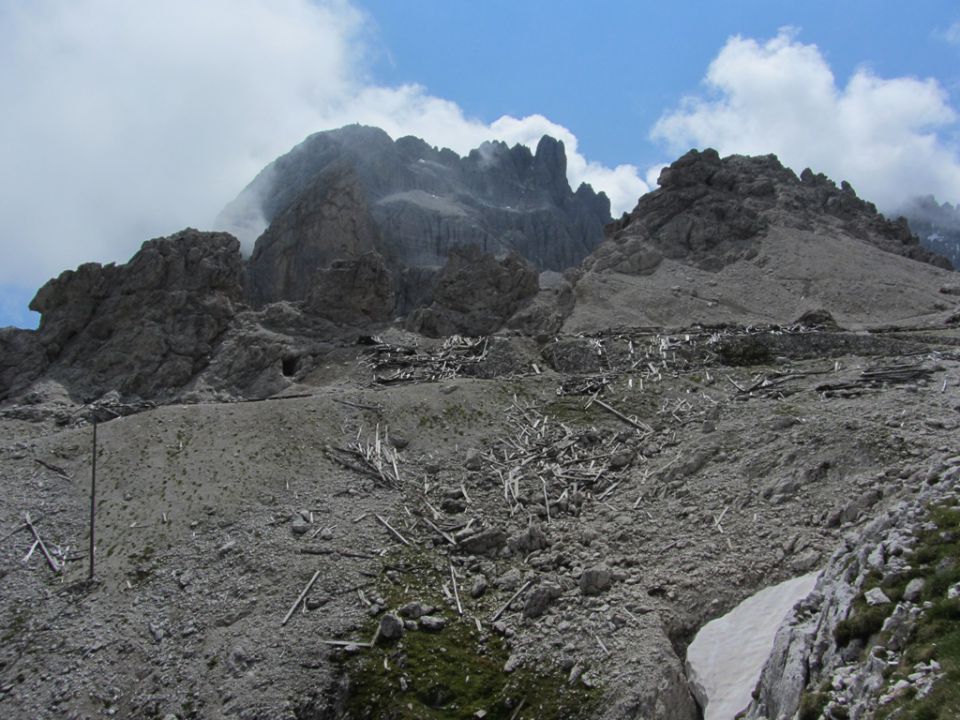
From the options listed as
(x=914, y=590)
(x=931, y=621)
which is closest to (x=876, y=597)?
(x=914, y=590)

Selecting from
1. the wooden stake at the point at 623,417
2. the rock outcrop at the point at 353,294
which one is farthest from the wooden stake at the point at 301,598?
the rock outcrop at the point at 353,294

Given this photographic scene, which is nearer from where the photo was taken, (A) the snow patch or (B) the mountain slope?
(A) the snow patch

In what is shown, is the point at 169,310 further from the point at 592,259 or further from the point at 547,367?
Result: the point at 592,259

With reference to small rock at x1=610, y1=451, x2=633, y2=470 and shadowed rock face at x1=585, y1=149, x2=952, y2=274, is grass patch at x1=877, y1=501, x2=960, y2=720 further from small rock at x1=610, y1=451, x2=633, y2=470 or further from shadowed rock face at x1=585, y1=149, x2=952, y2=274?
shadowed rock face at x1=585, y1=149, x2=952, y2=274

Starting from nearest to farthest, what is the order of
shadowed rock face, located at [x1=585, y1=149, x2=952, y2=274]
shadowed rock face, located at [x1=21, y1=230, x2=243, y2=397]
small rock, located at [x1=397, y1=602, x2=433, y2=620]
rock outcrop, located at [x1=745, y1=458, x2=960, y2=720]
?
rock outcrop, located at [x1=745, y1=458, x2=960, y2=720], small rock, located at [x1=397, y1=602, x2=433, y2=620], shadowed rock face, located at [x1=21, y1=230, x2=243, y2=397], shadowed rock face, located at [x1=585, y1=149, x2=952, y2=274]

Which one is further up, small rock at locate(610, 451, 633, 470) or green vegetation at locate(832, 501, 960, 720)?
small rock at locate(610, 451, 633, 470)

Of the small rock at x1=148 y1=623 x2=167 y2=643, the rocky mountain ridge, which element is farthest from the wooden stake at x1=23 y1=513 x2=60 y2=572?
the rocky mountain ridge

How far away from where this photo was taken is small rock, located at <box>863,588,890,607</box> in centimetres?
1623

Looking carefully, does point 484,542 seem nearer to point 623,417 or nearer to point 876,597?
point 623,417

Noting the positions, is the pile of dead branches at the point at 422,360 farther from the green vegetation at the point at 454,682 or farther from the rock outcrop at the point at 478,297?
the green vegetation at the point at 454,682

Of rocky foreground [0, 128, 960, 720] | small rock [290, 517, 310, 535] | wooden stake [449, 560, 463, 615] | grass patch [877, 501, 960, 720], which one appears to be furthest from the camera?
small rock [290, 517, 310, 535]

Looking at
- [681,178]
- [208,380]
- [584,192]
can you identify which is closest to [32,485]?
[208,380]

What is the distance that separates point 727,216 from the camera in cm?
9662

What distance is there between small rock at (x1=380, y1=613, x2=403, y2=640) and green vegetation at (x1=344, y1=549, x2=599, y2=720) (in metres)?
0.19
